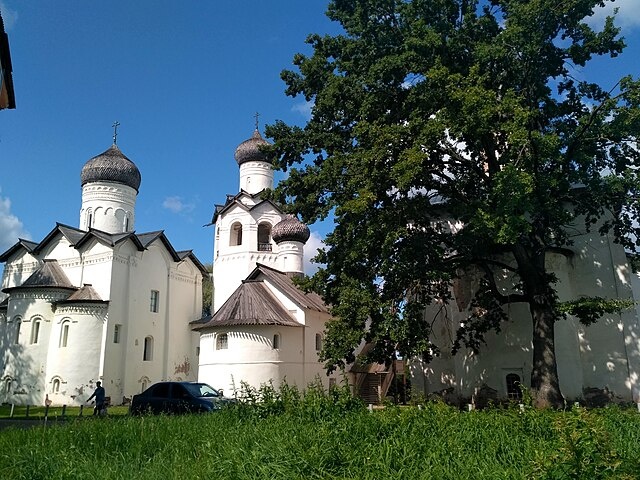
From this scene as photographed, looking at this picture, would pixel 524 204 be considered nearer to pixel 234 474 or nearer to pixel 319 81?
pixel 319 81

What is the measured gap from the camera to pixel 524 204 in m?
12.9

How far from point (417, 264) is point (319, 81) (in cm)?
707

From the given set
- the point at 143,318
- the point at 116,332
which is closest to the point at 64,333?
the point at 116,332

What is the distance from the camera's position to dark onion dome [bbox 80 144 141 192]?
34594 millimetres

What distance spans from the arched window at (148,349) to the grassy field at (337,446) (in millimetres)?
21805

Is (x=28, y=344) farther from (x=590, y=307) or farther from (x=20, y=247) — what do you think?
(x=590, y=307)

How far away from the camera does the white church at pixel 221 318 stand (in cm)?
2020

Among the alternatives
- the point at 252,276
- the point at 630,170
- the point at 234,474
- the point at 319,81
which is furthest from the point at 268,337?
the point at 234,474

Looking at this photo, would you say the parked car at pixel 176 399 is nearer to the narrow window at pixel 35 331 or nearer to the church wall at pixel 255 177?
the narrow window at pixel 35 331

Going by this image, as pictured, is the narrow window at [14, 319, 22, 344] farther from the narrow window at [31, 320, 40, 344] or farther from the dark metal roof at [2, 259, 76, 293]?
the dark metal roof at [2, 259, 76, 293]

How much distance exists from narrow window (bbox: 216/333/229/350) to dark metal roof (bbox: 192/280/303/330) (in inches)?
26.8

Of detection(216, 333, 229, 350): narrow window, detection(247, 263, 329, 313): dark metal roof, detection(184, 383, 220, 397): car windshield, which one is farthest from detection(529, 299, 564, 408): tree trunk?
detection(216, 333, 229, 350): narrow window

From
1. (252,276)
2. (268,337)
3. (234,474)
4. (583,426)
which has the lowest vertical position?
(234,474)

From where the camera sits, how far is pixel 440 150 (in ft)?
51.3
